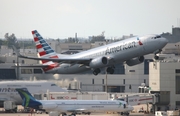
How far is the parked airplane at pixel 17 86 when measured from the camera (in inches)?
4879

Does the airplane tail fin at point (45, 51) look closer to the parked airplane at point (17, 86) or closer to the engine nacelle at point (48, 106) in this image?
the parked airplane at point (17, 86)

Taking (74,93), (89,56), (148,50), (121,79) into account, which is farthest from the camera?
(121,79)

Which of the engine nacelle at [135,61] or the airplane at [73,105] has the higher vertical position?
the engine nacelle at [135,61]

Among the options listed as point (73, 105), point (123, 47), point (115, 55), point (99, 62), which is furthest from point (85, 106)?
point (123, 47)

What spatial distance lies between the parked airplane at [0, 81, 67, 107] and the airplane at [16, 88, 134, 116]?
40.3 ft

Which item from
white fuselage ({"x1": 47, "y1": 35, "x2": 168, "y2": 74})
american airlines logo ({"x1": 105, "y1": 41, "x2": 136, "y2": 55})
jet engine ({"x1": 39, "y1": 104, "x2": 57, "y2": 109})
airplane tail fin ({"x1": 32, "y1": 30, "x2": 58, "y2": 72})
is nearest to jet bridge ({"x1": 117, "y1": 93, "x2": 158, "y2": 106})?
airplane tail fin ({"x1": 32, "y1": 30, "x2": 58, "y2": 72})

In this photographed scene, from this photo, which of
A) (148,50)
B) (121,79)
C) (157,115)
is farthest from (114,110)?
(121,79)

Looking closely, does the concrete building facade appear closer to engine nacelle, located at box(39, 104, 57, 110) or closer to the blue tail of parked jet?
engine nacelle, located at box(39, 104, 57, 110)

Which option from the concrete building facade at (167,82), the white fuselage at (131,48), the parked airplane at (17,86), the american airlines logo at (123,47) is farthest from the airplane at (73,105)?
the concrete building facade at (167,82)

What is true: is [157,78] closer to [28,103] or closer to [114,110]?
[114,110]

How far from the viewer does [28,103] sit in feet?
358

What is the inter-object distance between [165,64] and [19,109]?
28.0m

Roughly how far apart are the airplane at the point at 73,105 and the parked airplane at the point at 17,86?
40.3ft

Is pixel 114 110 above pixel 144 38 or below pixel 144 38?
below
